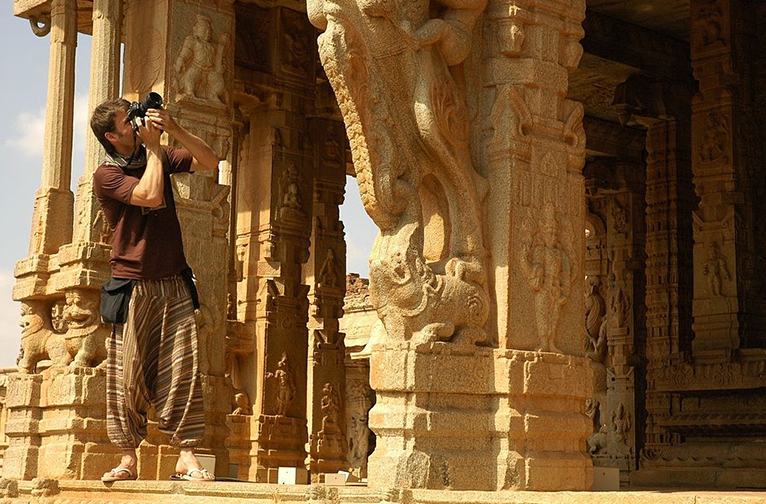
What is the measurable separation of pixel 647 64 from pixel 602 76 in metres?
1.35

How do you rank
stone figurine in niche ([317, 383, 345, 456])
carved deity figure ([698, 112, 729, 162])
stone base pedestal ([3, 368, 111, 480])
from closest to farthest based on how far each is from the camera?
stone base pedestal ([3, 368, 111, 480]), carved deity figure ([698, 112, 729, 162]), stone figurine in niche ([317, 383, 345, 456])

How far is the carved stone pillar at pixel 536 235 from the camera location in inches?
255

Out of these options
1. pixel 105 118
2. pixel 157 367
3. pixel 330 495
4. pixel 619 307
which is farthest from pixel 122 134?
pixel 619 307

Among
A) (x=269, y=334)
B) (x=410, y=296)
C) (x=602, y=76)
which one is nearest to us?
(x=410, y=296)

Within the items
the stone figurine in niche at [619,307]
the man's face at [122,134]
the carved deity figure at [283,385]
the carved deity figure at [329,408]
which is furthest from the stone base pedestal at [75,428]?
the stone figurine in niche at [619,307]

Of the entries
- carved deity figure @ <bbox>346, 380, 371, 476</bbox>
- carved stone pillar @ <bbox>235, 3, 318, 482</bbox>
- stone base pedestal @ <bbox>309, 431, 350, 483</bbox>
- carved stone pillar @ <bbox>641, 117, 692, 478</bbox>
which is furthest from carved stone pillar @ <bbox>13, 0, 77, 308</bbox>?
carved deity figure @ <bbox>346, 380, 371, 476</bbox>

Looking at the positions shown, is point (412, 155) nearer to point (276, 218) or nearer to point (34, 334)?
point (34, 334)

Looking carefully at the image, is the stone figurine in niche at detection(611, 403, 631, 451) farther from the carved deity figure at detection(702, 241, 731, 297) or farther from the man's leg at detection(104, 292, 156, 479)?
the man's leg at detection(104, 292, 156, 479)

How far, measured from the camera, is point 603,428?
19781 millimetres

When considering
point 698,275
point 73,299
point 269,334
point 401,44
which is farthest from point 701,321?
point 401,44

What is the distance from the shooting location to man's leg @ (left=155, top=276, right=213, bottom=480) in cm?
646

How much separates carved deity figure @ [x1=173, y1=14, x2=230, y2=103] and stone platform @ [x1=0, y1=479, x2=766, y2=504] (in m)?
4.33

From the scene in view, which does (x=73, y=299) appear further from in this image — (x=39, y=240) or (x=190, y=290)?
(x=190, y=290)

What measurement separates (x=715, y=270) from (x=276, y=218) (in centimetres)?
577
